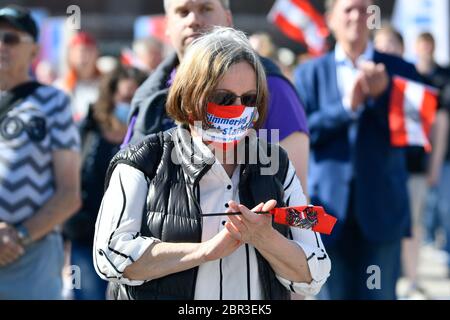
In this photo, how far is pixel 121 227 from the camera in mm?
2824

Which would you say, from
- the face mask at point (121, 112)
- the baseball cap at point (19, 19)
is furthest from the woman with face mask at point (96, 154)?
the baseball cap at point (19, 19)

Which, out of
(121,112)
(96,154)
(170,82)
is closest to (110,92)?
(121,112)

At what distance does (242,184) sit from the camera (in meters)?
2.89

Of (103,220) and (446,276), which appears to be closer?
(103,220)

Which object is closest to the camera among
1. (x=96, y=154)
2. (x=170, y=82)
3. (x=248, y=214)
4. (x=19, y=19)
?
(x=248, y=214)

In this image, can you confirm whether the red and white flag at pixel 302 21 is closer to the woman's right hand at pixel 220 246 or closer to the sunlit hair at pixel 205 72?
the sunlit hair at pixel 205 72

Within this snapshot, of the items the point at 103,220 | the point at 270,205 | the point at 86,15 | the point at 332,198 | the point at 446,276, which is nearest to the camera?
the point at 270,205

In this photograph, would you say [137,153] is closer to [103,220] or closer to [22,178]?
[103,220]

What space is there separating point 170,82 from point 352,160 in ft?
4.85

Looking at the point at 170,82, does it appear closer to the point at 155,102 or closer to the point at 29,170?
the point at 155,102

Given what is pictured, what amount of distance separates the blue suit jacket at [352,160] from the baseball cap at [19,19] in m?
1.34
